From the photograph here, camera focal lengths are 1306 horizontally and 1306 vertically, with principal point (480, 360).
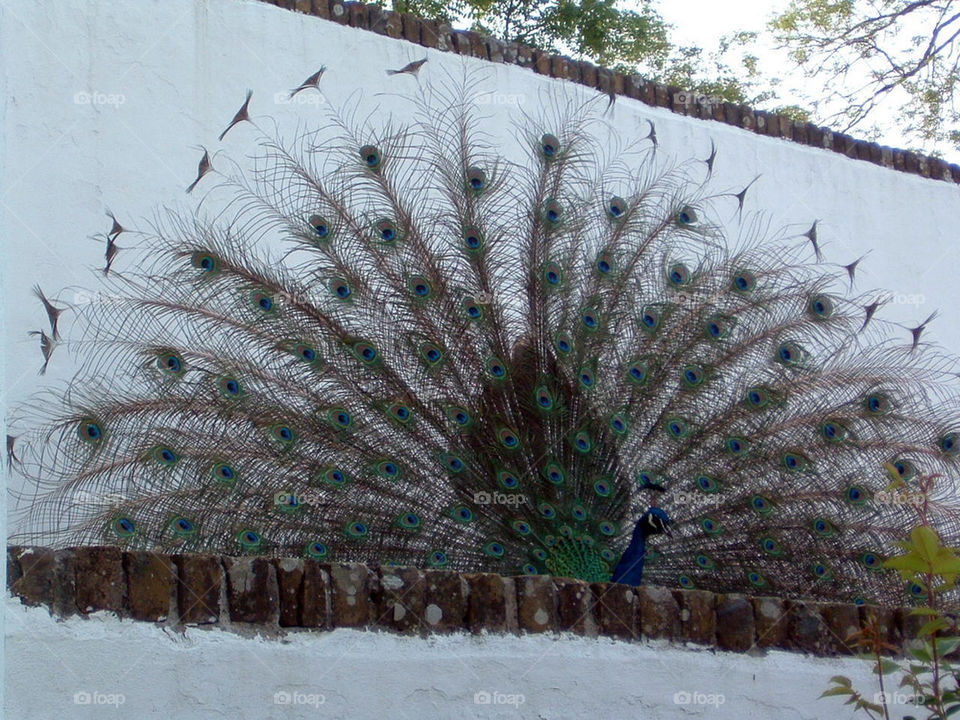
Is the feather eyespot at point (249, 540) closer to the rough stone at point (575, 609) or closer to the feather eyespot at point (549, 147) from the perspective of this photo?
the rough stone at point (575, 609)

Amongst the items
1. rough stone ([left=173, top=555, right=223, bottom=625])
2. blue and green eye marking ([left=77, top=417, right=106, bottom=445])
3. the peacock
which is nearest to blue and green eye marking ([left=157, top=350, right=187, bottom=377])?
the peacock

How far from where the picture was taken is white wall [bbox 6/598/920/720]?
103 inches

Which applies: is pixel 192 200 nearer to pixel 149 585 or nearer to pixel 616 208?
pixel 616 208

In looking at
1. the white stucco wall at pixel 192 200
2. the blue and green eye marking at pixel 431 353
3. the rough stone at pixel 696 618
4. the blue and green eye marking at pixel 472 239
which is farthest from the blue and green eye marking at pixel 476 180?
the rough stone at pixel 696 618

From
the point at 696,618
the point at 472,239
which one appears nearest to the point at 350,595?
the point at 696,618

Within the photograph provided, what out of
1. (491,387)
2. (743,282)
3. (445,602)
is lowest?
(445,602)

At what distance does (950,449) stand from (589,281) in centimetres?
161

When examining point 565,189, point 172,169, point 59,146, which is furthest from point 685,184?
point 59,146

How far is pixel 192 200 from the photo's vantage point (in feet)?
18.6

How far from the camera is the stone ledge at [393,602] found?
268 centimetres

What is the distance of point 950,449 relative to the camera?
17.4ft

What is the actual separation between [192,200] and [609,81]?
7.84 ft

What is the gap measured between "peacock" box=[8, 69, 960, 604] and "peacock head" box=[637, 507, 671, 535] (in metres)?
0.01

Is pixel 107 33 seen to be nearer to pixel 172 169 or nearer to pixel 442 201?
pixel 172 169
